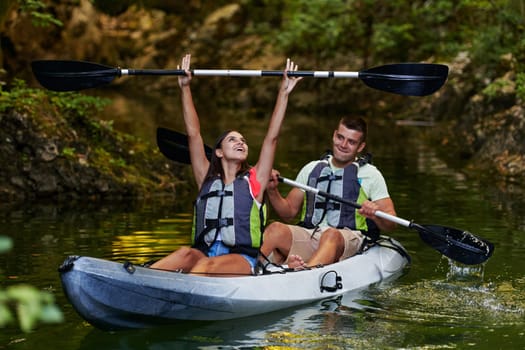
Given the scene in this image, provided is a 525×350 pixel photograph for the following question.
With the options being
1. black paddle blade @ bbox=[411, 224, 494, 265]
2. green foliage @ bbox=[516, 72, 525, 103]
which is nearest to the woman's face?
black paddle blade @ bbox=[411, 224, 494, 265]

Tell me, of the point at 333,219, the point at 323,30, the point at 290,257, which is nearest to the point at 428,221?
the point at 333,219

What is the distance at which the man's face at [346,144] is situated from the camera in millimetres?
6418

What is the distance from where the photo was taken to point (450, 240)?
6469 millimetres

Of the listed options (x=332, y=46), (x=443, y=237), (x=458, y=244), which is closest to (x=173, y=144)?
(x=443, y=237)

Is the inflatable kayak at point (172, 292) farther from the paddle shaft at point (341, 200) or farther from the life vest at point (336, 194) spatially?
the life vest at point (336, 194)

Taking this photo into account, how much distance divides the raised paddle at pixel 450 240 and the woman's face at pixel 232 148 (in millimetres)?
856

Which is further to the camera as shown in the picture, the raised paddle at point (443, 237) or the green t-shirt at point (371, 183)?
the green t-shirt at point (371, 183)

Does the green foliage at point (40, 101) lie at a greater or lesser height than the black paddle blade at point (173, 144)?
greater

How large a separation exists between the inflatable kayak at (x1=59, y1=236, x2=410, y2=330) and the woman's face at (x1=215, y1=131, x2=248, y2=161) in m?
0.69

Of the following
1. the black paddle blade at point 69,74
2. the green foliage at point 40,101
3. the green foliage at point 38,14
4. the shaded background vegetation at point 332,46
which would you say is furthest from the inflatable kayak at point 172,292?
the shaded background vegetation at point 332,46

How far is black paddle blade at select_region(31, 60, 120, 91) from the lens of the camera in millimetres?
6309

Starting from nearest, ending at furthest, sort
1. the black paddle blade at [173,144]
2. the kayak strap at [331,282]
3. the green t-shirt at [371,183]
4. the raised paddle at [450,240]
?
1. the kayak strap at [331,282]
2. the raised paddle at [450,240]
3. the green t-shirt at [371,183]
4. the black paddle blade at [173,144]

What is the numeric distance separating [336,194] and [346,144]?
1.16ft

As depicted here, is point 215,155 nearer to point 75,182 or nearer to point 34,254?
point 34,254
